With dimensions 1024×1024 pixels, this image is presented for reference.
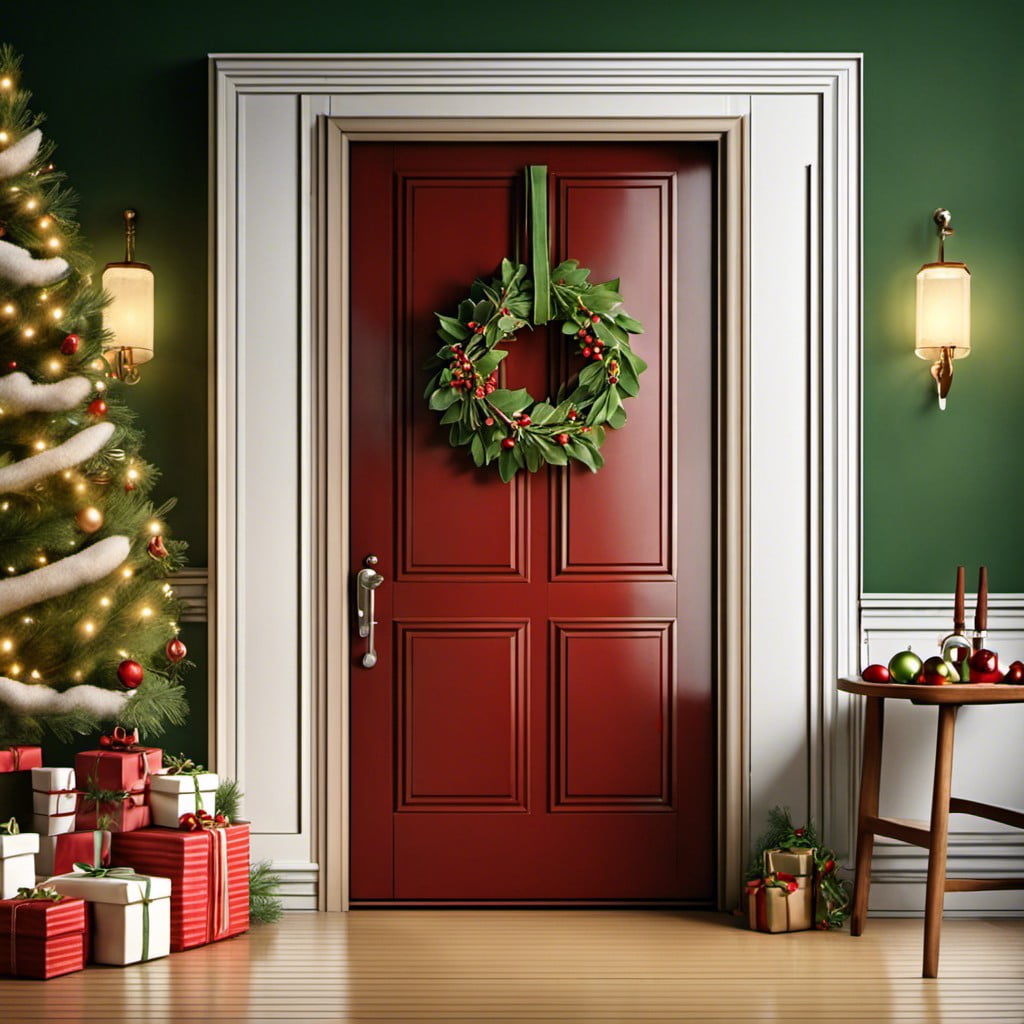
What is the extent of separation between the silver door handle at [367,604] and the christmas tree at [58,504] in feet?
1.72

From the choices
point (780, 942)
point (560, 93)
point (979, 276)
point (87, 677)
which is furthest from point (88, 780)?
point (979, 276)

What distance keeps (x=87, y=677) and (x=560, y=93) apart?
6.83 feet

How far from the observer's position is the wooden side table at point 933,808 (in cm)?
293

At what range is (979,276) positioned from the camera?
350 cm

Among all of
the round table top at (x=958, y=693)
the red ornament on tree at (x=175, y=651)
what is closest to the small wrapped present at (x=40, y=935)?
the red ornament on tree at (x=175, y=651)

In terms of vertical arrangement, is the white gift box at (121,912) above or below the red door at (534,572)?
below

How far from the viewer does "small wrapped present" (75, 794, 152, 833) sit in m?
3.10

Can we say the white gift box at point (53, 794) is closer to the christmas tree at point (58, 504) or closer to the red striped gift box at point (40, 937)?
the christmas tree at point (58, 504)

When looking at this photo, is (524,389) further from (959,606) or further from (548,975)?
(548,975)

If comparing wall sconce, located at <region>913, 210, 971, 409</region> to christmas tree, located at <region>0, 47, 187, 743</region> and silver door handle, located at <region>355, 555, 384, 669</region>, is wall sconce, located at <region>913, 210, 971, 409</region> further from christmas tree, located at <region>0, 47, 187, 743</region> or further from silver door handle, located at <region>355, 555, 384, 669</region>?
christmas tree, located at <region>0, 47, 187, 743</region>

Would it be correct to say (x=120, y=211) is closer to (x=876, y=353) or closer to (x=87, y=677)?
(x=87, y=677)

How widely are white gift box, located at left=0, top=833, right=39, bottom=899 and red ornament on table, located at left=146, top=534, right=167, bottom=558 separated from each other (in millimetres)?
765

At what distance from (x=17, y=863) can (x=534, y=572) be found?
5.07 feet

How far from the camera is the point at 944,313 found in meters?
3.37
